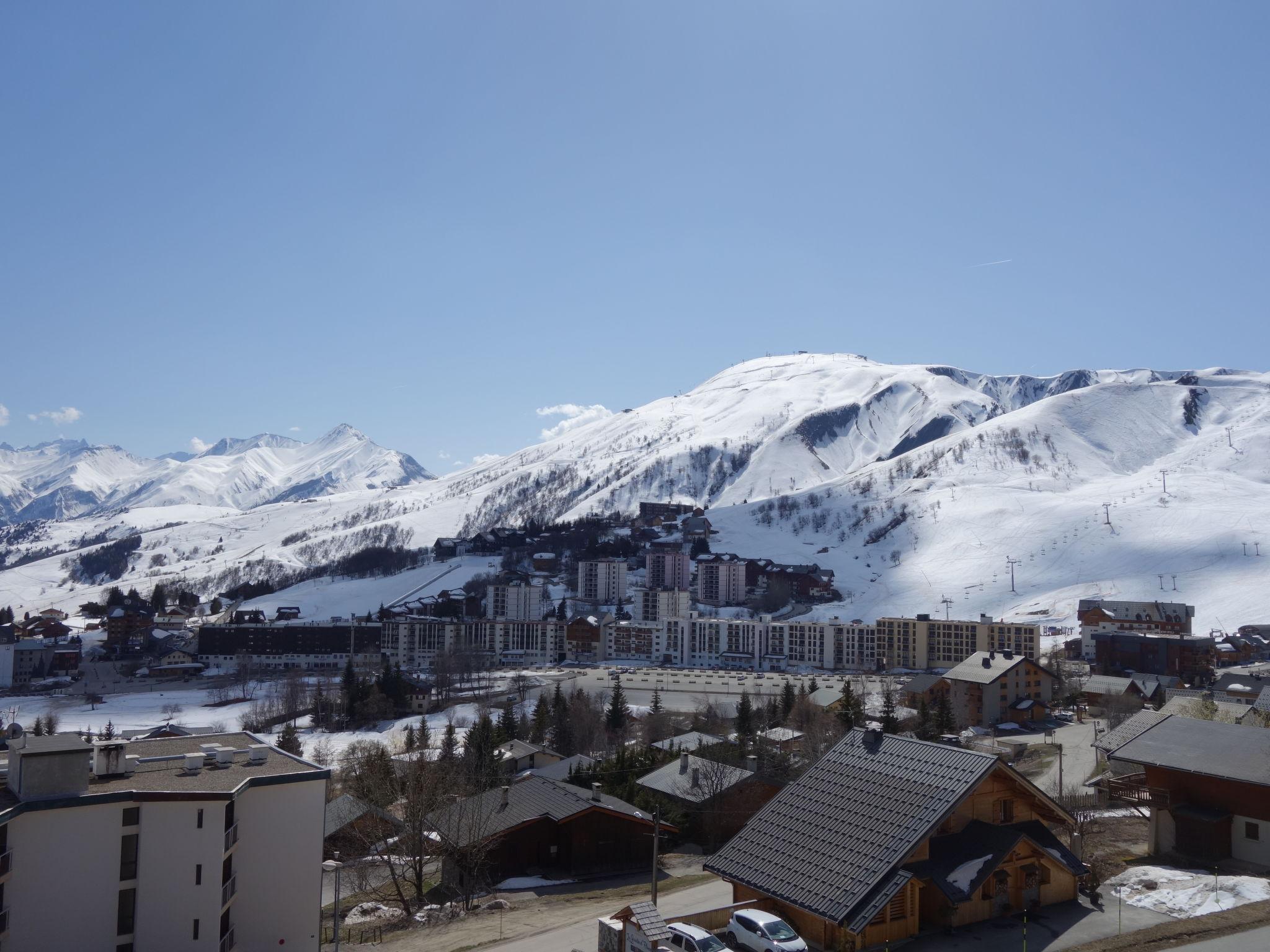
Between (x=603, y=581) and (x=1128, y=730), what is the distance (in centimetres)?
11305

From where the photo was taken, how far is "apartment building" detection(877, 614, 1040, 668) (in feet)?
300

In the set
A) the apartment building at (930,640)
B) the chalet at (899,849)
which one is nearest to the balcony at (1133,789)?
the chalet at (899,849)

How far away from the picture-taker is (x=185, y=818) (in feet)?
52.6

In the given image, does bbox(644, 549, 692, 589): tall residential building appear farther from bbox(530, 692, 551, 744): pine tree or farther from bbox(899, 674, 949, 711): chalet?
bbox(530, 692, 551, 744): pine tree

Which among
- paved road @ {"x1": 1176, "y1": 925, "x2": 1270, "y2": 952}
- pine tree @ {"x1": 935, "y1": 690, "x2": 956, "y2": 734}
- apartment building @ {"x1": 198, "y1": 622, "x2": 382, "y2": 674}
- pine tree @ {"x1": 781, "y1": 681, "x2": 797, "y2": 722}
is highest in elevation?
paved road @ {"x1": 1176, "y1": 925, "x2": 1270, "y2": 952}

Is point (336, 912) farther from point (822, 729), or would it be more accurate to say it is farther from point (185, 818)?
point (822, 729)

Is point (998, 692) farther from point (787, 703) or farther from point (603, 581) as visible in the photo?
point (603, 581)

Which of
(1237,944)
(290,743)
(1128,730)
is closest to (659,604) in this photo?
(290,743)

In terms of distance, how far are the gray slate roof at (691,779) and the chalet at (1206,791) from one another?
10888 mm

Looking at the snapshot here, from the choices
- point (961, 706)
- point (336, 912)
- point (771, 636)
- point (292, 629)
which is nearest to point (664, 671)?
point (771, 636)

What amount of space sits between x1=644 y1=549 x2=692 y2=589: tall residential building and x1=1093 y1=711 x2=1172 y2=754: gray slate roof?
359 ft

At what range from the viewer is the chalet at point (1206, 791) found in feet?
62.6

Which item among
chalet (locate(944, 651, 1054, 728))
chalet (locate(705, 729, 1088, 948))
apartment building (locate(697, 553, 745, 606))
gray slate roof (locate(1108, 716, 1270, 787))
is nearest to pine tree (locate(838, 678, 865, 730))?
gray slate roof (locate(1108, 716, 1270, 787))

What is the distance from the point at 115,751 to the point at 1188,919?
18.2 meters
